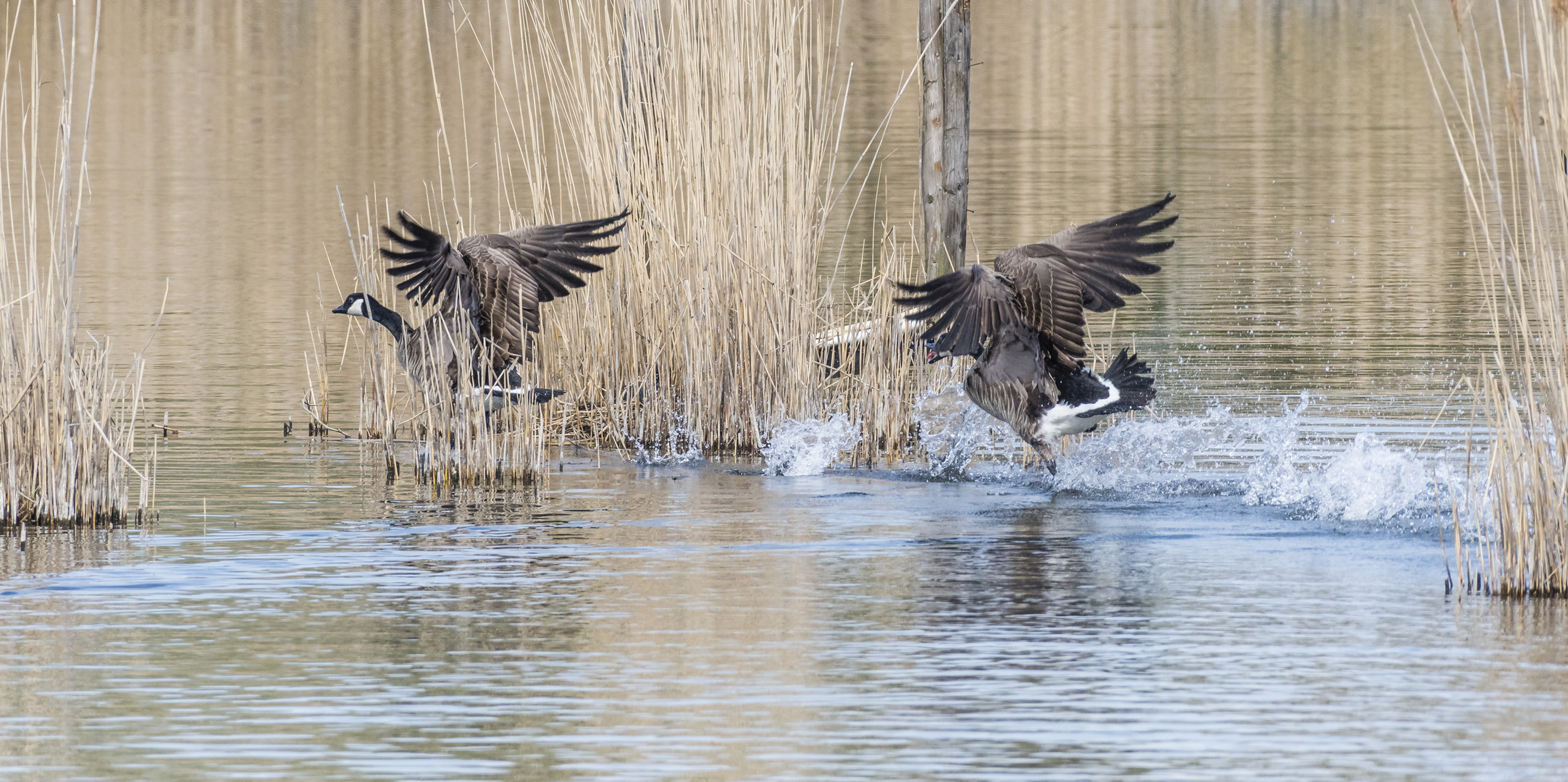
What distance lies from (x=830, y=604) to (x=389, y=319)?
181 inches

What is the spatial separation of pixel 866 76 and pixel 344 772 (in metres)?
41.6

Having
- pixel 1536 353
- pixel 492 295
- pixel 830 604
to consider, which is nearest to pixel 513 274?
pixel 492 295

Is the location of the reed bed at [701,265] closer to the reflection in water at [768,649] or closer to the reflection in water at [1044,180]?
the reflection in water at [1044,180]

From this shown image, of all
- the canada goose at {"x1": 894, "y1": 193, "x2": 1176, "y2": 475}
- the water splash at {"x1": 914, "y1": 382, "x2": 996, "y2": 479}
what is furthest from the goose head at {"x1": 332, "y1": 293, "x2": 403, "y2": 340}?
the canada goose at {"x1": 894, "y1": 193, "x2": 1176, "y2": 475}

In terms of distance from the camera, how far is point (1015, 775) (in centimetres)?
559

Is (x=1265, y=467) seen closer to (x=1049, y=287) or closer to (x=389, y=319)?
(x=1049, y=287)

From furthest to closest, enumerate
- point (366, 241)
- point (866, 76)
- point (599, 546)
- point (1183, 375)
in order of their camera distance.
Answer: point (866, 76)
point (1183, 375)
point (366, 241)
point (599, 546)

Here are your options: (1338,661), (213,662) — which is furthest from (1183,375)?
(213,662)

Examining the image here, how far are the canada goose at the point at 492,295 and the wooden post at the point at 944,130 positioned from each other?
2.51 m

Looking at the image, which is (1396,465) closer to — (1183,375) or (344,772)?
(1183,375)

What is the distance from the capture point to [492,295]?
11.3 metres

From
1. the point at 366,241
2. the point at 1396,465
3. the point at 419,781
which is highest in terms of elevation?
the point at 366,241

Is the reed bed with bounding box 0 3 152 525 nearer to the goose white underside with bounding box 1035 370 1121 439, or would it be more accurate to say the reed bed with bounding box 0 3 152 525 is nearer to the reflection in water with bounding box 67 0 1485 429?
the reflection in water with bounding box 67 0 1485 429

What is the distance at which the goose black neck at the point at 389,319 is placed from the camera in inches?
459
